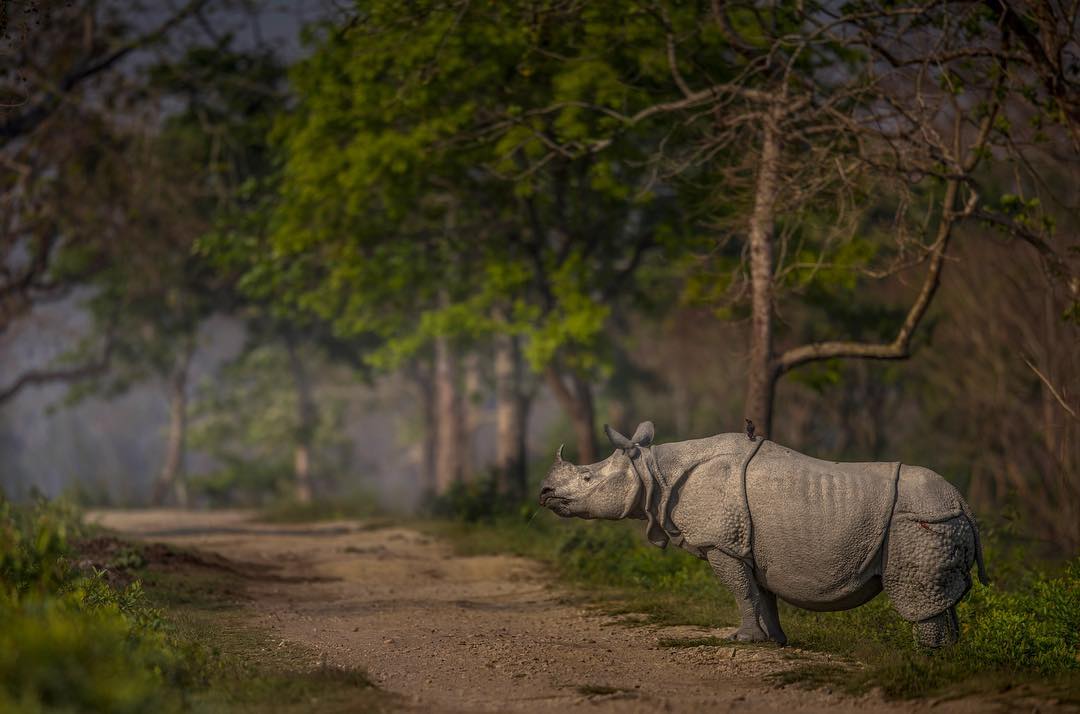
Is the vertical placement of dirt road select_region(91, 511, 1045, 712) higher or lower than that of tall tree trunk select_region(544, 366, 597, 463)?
lower

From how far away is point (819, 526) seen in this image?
8.02m

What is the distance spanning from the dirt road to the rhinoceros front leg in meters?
0.22

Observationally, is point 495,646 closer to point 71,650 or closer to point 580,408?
point 71,650

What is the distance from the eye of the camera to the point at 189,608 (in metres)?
10.7

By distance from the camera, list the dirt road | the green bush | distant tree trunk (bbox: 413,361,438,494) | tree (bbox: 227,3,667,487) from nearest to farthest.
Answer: the green bush < the dirt road < tree (bbox: 227,3,667,487) < distant tree trunk (bbox: 413,361,438,494)

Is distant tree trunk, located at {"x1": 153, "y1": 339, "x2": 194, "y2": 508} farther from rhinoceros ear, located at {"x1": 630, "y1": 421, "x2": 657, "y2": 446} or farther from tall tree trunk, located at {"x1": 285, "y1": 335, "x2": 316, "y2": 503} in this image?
rhinoceros ear, located at {"x1": 630, "y1": 421, "x2": 657, "y2": 446}

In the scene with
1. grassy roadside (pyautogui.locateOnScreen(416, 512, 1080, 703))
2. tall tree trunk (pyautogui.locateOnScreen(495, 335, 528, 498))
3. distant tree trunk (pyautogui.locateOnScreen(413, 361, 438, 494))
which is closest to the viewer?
grassy roadside (pyautogui.locateOnScreen(416, 512, 1080, 703))

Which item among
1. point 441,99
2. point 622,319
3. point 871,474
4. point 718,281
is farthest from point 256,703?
point 622,319

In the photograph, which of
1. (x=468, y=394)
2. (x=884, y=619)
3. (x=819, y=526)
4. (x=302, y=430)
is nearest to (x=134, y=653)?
(x=819, y=526)

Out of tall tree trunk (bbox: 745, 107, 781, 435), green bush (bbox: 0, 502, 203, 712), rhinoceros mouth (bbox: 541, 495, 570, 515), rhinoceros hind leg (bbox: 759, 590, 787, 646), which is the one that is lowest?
rhinoceros hind leg (bbox: 759, 590, 787, 646)

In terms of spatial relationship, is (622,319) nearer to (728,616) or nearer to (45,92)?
(45,92)

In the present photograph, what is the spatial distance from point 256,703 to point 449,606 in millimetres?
4712

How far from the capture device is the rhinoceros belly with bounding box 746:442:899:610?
797cm

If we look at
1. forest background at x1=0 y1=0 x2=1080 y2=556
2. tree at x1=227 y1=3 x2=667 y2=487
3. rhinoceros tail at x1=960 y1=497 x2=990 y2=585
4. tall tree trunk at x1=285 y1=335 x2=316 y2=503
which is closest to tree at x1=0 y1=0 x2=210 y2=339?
forest background at x1=0 y1=0 x2=1080 y2=556
